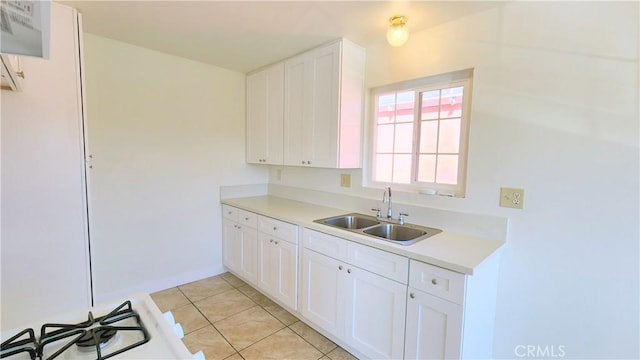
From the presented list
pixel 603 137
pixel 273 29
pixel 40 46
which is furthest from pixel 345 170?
pixel 40 46

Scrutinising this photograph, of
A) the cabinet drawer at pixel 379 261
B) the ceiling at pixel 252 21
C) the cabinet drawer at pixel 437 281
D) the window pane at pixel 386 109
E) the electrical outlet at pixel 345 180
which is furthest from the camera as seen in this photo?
the electrical outlet at pixel 345 180

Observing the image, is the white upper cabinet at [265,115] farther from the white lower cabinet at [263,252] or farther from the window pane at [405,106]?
the window pane at [405,106]

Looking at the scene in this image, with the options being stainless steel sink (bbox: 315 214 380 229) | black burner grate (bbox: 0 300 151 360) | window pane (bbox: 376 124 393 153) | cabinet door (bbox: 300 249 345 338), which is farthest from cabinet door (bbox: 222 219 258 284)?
black burner grate (bbox: 0 300 151 360)

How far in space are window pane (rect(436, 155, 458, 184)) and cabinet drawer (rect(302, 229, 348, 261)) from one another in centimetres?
86

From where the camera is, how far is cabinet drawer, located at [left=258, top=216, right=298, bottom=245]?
7.43 ft

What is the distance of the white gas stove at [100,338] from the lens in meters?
0.76

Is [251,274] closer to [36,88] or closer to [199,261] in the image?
[199,261]

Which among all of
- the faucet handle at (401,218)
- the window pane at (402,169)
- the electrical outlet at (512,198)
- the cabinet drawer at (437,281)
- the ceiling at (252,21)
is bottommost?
the cabinet drawer at (437,281)

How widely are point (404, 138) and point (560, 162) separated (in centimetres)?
99

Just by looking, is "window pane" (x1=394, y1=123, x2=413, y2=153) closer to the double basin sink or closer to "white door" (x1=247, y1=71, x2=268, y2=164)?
the double basin sink

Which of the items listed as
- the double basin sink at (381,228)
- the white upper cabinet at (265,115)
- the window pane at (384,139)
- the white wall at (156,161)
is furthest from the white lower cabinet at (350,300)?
the white wall at (156,161)

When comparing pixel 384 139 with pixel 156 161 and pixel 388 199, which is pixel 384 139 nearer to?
pixel 388 199

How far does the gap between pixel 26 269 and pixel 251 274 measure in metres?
1.56

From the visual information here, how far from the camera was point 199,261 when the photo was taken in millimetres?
3066
